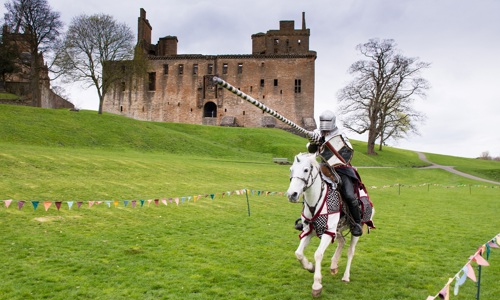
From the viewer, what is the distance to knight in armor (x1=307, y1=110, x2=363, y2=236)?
721 centimetres

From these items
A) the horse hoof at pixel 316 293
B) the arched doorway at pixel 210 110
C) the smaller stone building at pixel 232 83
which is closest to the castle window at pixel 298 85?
the smaller stone building at pixel 232 83

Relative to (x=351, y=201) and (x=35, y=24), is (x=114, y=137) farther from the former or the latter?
(x=351, y=201)

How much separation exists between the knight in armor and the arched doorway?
6574 cm

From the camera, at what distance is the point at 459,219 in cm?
1520

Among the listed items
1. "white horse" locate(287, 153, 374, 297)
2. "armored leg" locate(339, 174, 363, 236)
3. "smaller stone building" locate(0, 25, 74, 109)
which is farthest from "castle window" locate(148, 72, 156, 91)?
"white horse" locate(287, 153, 374, 297)

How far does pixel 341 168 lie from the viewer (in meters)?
7.38

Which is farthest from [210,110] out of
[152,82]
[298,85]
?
[298,85]

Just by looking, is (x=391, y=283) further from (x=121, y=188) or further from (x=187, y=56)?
(x=187, y=56)

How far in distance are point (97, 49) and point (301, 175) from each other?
47.7m

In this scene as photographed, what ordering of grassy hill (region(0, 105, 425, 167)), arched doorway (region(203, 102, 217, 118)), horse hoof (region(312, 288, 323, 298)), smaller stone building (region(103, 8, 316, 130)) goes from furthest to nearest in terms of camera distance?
arched doorway (region(203, 102, 217, 118))
smaller stone building (region(103, 8, 316, 130))
grassy hill (region(0, 105, 425, 167))
horse hoof (region(312, 288, 323, 298))

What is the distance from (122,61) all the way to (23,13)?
1196cm

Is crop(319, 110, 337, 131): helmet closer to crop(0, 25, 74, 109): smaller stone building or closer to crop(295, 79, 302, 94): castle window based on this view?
crop(0, 25, 74, 109): smaller stone building

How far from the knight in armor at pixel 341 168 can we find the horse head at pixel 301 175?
63 centimetres

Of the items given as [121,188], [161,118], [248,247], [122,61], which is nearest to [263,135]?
[122,61]
